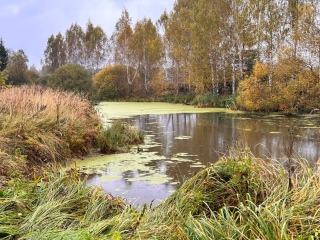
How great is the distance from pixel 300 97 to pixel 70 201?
1362 centimetres

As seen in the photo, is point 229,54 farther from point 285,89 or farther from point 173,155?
point 173,155

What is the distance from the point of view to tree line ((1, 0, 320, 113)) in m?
14.5

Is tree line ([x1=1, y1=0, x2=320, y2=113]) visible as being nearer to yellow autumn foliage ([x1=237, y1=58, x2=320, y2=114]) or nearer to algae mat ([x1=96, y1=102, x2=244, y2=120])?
yellow autumn foliage ([x1=237, y1=58, x2=320, y2=114])

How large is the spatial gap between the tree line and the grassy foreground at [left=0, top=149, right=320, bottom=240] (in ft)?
39.9

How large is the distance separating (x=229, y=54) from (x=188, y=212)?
19.1 meters

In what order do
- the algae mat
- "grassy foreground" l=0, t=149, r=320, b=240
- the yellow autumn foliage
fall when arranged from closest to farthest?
1. "grassy foreground" l=0, t=149, r=320, b=240
2. the yellow autumn foliage
3. the algae mat

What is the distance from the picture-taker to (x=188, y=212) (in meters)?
2.83

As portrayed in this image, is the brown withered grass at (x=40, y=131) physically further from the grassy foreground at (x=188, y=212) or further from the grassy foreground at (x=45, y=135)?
the grassy foreground at (x=188, y=212)

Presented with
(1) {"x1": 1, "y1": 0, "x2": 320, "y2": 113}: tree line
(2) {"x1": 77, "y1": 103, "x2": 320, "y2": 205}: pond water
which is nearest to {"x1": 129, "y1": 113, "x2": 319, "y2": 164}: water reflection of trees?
(2) {"x1": 77, "y1": 103, "x2": 320, "y2": 205}: pond water

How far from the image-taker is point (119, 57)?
108 feet

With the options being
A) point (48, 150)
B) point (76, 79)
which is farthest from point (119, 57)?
point (48, 150)

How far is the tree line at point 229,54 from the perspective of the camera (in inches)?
569

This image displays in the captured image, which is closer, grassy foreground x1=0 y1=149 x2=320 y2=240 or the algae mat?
grassy foreground x1=0 y1=149 x2=320 y2=240

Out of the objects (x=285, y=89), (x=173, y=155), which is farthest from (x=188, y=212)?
(x=285, y=89)
